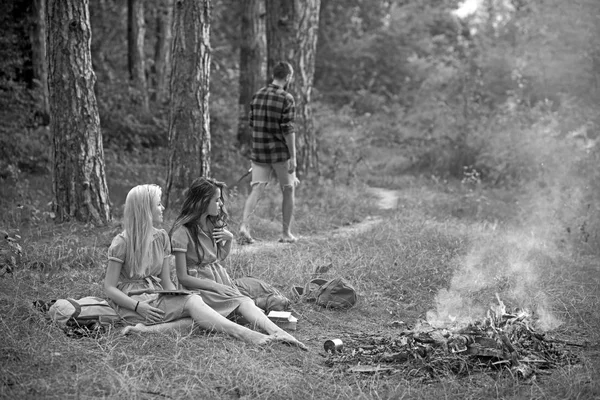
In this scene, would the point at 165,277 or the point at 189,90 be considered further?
the point at 189,90

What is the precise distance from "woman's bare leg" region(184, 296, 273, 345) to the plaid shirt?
360 cm

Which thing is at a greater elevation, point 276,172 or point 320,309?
point 276,172

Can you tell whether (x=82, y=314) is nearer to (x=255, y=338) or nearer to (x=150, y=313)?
(x=150, y=313)

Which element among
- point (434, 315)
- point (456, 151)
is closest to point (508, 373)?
point (434, 315)

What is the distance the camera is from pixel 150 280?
525 centimetres

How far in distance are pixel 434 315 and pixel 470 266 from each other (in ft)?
4.91

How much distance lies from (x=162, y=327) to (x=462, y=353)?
2.05 m

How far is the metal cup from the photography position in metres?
4.82

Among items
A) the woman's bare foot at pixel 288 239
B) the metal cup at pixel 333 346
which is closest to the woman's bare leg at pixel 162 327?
the metal cup at pixel 333 346

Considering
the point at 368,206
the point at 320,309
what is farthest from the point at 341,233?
the point at 320,309

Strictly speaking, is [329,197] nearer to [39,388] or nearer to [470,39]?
[39,388]

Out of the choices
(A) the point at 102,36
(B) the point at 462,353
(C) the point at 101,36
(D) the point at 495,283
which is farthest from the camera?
(A) the point at 102,36

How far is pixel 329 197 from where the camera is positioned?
1084 centimetres

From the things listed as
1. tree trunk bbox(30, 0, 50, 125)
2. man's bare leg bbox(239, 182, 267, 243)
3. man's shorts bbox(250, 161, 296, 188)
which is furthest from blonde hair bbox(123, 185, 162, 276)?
tree trunk bbox(30, 0, 50, 125)
